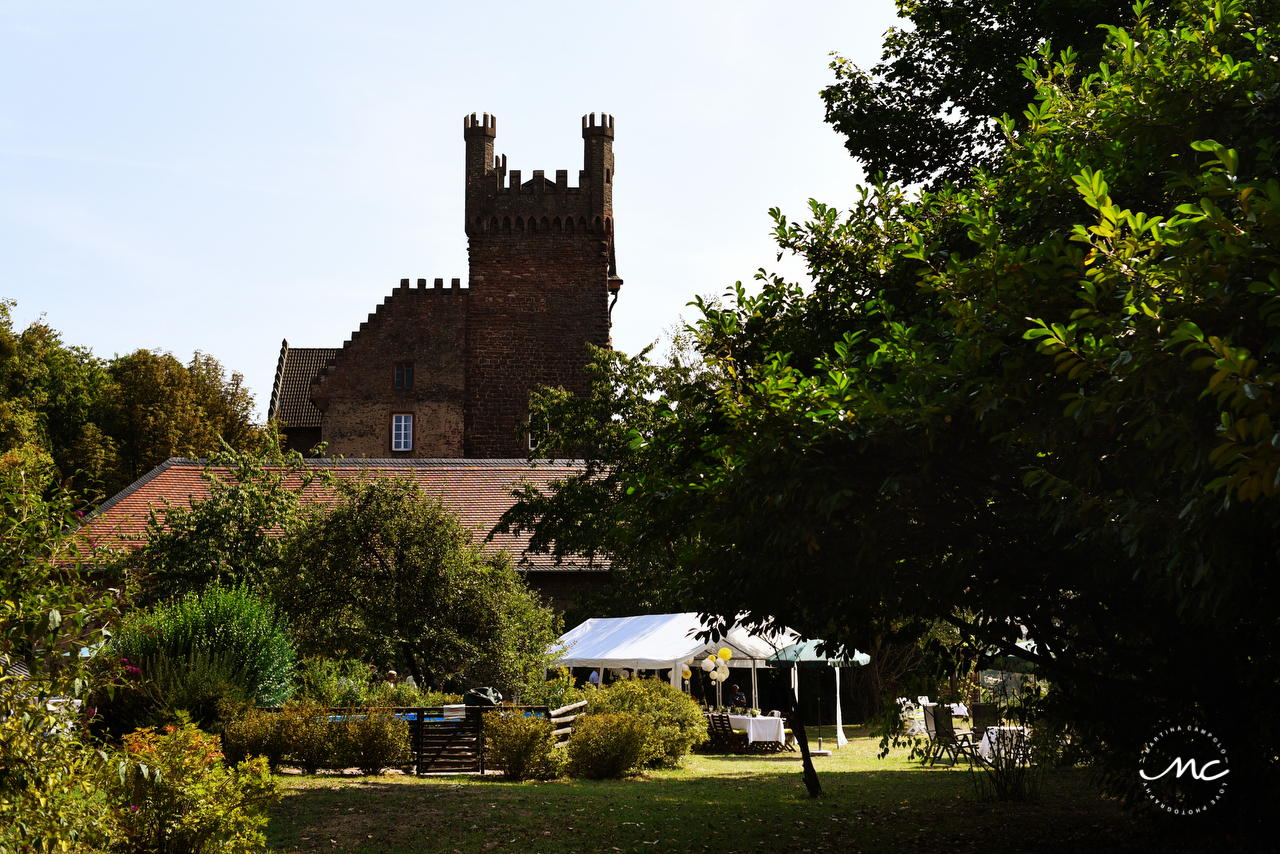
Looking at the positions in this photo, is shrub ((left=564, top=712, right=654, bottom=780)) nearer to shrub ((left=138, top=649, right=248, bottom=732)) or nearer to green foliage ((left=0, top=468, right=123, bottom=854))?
shrub ((left=138, top=649, right=248, bottom=732))

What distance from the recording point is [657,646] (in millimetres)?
22781

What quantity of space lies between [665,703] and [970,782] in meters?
5.44

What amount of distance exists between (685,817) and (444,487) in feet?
85.9

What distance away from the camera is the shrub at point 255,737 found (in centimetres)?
1498

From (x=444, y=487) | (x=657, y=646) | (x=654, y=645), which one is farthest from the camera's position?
(x=444, y=487)

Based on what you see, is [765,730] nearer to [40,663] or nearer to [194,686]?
[194,686]

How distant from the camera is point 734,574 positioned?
8.61 metres

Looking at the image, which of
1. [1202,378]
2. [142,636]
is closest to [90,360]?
[142,636]

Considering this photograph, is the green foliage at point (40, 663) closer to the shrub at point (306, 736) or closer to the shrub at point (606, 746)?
the shrub at point (306, 736)

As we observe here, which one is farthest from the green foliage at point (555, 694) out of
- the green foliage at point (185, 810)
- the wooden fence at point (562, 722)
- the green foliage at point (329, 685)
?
the green foliage at point (185, 810)

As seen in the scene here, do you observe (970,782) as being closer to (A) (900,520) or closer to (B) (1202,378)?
(A) (900,520)

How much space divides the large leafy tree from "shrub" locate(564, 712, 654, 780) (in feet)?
23.7

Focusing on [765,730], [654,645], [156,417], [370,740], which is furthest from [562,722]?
[156,417]

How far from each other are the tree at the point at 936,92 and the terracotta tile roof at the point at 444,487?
18945 millimetres
